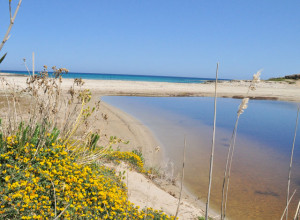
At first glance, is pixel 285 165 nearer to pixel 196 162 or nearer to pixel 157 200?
pixel 196 162

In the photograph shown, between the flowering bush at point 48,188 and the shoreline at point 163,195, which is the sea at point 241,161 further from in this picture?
the flowering bush at point 48,188

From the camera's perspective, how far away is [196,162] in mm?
8570

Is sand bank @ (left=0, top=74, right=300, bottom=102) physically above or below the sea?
above

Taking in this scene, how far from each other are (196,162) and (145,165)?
74.8 inches

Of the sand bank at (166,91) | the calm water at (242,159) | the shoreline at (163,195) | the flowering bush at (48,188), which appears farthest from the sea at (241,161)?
the sand bank at (166,91)

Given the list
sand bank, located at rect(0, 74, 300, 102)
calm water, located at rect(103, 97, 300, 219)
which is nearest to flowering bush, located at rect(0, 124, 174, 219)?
calm water, located at rect(103, 97, 300, 219)

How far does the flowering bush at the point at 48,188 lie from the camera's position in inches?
130

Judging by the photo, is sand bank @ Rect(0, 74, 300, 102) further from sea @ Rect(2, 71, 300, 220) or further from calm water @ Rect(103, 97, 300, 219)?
sea @ Rect(2, 71, 300, 220)

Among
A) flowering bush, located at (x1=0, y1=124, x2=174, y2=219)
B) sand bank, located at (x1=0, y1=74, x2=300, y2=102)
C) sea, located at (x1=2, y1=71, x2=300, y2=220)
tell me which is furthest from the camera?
sand bank, located at (x1=0, y1=74, x2=300, y2=102)

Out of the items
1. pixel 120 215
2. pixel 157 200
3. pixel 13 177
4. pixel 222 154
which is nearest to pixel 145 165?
pixel 157 200

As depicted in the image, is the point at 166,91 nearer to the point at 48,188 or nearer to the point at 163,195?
the point at 163,195

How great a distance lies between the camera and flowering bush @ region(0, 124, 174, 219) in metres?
3.30

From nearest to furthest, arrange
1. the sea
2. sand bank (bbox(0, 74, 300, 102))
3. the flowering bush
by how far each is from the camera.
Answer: the flowering bush → the sea → sand bank (bbox(0, 74, 300, 102))

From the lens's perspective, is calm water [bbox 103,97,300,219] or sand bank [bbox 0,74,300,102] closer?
calm water [bbox 103,97,300,219]
